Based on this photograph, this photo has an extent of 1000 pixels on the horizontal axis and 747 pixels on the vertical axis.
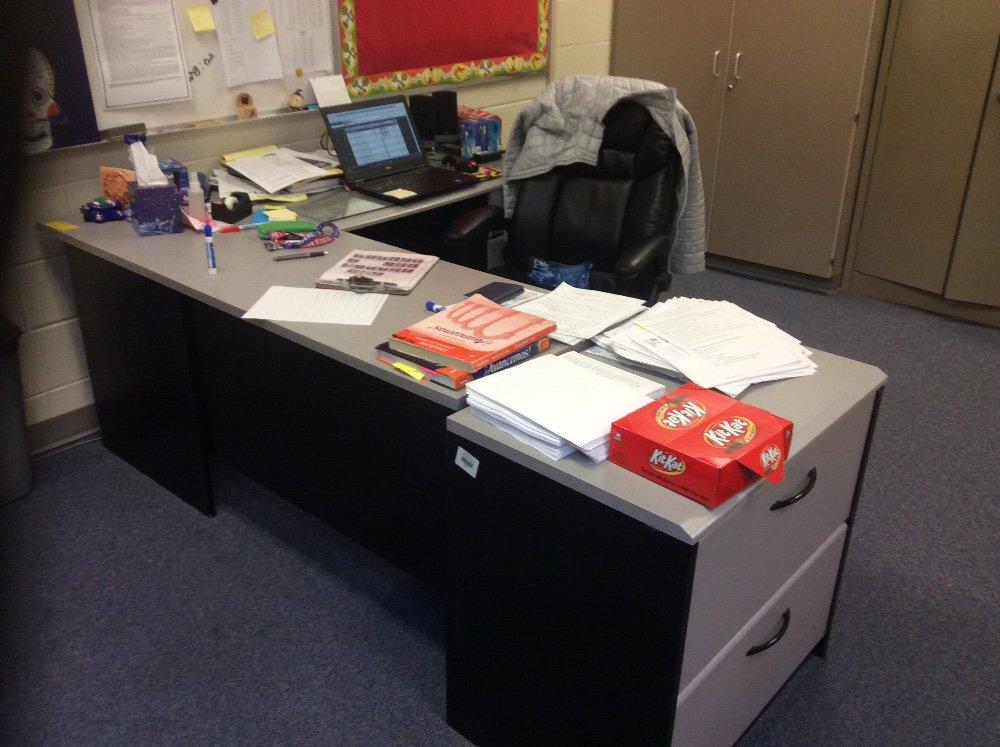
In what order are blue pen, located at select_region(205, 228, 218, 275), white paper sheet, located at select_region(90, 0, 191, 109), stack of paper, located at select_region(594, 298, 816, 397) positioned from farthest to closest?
white paper sheet, located at select_region(90, 0, 191, 109) < blue pen, located at select_region(205, 228, 218, 275) < stack of paper, located at select_region(594, 298, 816, 397)

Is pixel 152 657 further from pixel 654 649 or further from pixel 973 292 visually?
pixel 973 292

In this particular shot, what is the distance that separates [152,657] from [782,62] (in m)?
3.12

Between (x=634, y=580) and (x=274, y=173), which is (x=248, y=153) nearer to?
(x=274, y=173)

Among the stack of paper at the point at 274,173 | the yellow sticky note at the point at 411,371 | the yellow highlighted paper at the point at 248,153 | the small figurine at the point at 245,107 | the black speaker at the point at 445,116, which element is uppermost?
the small figurine at the point at 245,107

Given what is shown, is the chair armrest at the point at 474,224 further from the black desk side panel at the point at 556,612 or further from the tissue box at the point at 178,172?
the black desk side panel at the point at 556,612

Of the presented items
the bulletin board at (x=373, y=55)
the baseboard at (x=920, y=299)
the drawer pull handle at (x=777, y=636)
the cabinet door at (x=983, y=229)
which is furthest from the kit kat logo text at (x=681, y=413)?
the baseboard at (x=920, y=299)

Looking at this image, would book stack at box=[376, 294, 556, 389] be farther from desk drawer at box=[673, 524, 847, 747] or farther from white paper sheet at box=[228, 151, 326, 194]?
white paper sheet at box=[228, 151, 326, 194]

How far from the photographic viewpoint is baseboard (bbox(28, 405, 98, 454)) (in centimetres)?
261

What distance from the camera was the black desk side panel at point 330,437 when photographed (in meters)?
1.83

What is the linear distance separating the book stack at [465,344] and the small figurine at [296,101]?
4.56ft

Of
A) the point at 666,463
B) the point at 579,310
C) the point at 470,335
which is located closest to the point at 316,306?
the point at 470,335

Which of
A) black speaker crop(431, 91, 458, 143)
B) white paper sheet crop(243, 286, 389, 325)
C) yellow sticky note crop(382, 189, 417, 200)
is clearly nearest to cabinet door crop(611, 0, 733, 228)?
black speaker crop(431, 91, 458, 143)

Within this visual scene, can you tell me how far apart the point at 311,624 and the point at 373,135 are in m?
1.54

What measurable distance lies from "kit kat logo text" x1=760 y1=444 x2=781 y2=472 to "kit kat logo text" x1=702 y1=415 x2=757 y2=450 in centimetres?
3
